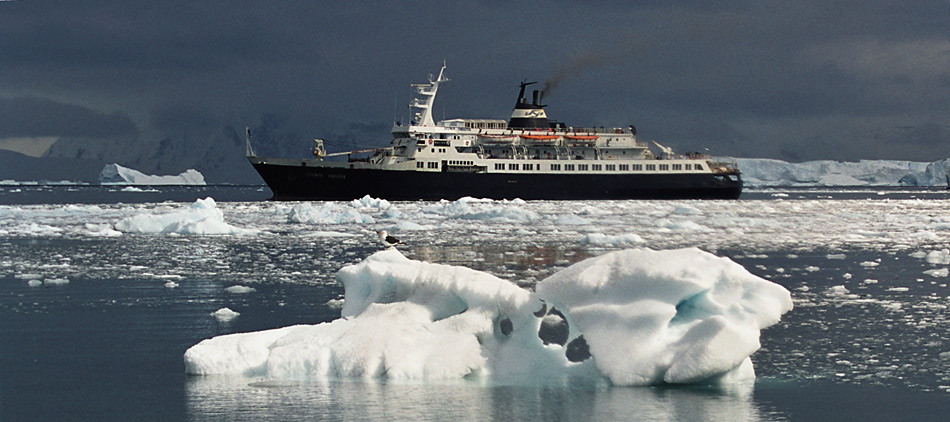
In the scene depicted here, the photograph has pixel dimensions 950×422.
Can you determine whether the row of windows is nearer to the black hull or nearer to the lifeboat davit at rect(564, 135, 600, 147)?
the black hull

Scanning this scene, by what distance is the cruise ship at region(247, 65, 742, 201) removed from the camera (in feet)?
163

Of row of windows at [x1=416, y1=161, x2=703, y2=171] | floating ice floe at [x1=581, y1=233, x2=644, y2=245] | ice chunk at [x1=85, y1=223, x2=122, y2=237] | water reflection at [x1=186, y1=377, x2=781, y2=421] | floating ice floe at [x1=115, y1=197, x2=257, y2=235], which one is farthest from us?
row of windows at [x1=416, y1=161, x2=703, y2=171]

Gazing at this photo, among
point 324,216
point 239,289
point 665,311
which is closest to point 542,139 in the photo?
point 324,216

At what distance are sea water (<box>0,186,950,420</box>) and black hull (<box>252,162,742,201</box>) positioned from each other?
1089 inches

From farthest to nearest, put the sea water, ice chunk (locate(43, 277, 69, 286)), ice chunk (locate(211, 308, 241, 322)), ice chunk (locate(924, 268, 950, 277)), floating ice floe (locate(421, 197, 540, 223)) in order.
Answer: floating ice floe (locate(421, 197, 540, 223)) < ice chunk (locate(924, 268, 950, 277)) < ice chunk (locate(43, 277, 69, 286)) < ice chunk (locate(211, 308, 241, 322)) < the sea water

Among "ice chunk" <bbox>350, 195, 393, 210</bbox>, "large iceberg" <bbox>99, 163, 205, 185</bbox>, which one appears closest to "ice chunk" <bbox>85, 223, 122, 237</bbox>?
"ice chunk" <bbox>350, 195, 393, 210</bbox>

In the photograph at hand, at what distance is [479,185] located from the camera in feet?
167

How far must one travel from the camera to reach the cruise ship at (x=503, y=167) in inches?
1956

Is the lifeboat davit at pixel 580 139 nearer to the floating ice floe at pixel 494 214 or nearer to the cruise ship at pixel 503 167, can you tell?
the cruise ship at pixel 503 167

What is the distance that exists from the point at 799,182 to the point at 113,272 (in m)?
120

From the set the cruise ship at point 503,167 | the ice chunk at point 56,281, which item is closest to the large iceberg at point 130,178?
the cruise ship at point 503,167

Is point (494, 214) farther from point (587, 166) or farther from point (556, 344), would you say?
point (587, 166)

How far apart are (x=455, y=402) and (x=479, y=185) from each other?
146 feet

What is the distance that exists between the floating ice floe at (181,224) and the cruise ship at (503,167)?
81.7 feet
